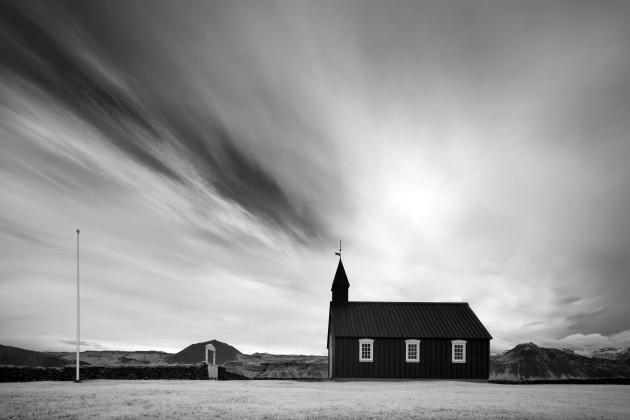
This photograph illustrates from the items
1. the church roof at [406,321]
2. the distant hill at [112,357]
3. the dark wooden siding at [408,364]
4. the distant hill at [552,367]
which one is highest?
the church roof at [406,321]

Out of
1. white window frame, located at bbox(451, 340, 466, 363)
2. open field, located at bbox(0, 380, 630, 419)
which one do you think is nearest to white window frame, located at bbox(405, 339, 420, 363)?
white window frame, located at bbox(451, 340, 466, 363)

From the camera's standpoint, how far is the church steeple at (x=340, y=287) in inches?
1790

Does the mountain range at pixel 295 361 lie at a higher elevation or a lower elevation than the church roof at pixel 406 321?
lower

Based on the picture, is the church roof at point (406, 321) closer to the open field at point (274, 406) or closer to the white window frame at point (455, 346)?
the white window frame at point (455, 346)

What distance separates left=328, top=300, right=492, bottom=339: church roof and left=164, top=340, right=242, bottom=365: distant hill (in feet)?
188

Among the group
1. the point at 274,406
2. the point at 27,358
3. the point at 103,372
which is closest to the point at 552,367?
the point at 103,372

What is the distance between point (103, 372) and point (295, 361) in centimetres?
3587

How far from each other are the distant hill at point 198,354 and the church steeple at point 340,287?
55.2 metres

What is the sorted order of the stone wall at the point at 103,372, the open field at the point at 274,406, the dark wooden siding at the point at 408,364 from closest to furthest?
1. the open field at the point at 274,406
2. the stone wall at the point at 103,372
3. the dark wooden siding at the point at 408,364

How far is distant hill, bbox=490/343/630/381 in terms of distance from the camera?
334ft

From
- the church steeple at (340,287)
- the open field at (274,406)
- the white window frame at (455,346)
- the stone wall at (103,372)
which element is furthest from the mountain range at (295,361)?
the open field at (274,406)

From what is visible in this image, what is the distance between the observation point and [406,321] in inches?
1670

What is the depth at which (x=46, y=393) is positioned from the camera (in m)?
19.4

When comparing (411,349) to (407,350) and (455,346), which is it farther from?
(455,346)
